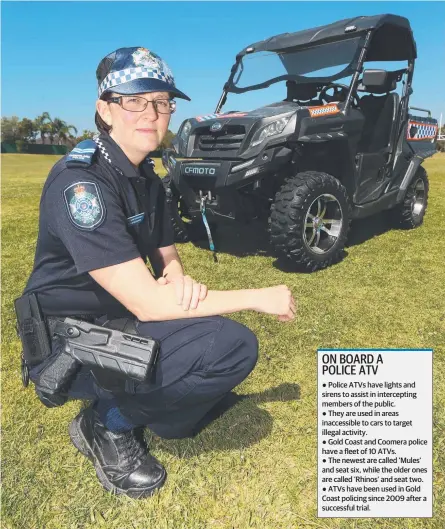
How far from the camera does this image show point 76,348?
1.72 meters

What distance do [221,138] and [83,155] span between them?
9.42 feet

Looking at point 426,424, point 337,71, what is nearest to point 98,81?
point 426,424

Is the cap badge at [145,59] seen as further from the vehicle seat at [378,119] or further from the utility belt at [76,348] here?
the vehicle seat at [378,119]

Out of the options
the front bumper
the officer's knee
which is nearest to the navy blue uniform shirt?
the officer's knee

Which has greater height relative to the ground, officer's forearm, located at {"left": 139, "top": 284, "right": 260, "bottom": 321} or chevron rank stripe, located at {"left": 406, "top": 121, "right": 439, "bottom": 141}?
chevron rank stripe, located at {"left": 406, "top": 121, "right": 439, "bottom": 141}

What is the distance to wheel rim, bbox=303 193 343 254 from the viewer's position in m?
4.28

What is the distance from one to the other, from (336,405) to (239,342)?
48 cm

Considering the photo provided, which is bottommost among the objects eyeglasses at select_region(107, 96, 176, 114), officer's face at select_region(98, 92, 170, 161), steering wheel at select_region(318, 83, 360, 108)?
officer's face at select_region(98, 92, 170, 161)

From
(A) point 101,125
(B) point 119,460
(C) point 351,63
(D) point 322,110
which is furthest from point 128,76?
(C) point 351,63

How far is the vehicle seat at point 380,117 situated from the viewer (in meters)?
5.24

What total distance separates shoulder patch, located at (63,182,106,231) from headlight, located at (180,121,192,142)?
10.8 feet

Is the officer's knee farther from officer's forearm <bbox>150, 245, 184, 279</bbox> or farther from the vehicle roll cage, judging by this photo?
the vehicle roll cage

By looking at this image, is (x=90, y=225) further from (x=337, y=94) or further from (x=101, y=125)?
(x=337, y=94)

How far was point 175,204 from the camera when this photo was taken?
4.79 m
